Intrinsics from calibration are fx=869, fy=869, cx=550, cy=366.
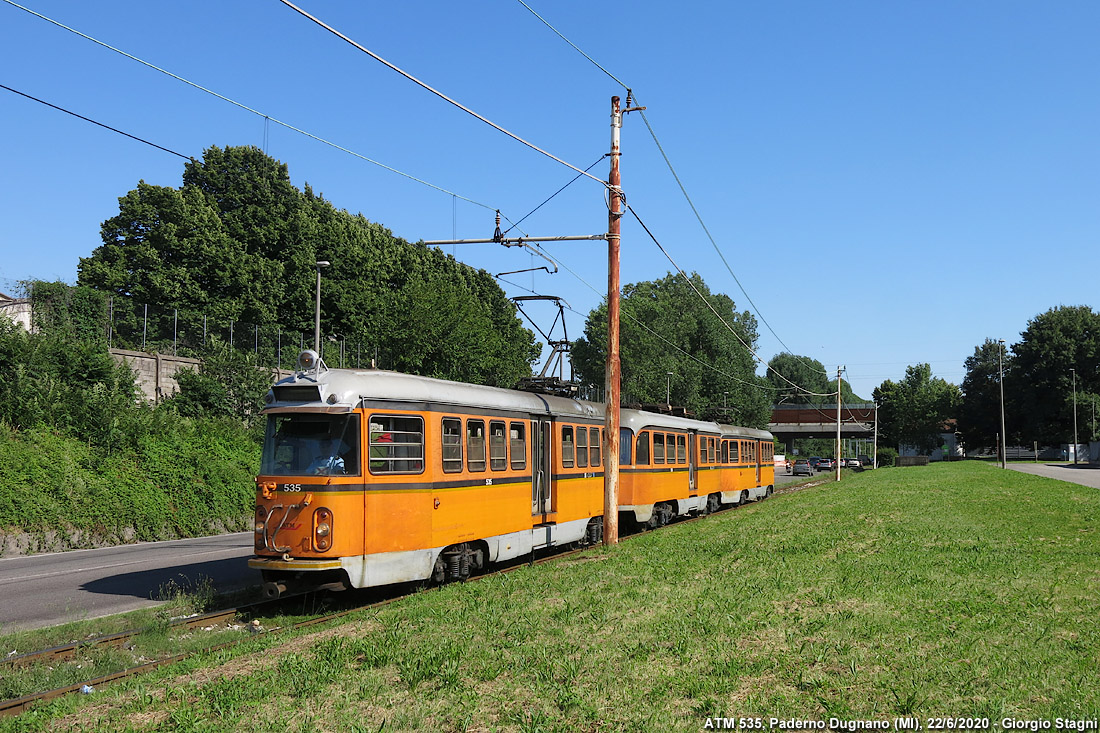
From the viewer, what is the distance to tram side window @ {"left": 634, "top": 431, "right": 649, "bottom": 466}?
22.5 metres

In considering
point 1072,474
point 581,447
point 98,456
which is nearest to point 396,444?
point 581,447

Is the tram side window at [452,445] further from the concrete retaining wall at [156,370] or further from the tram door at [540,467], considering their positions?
the concrete retaining wall at [156,370]

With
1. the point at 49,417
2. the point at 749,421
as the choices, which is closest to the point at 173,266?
the point at 49,417

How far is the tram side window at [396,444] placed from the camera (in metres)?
12.1

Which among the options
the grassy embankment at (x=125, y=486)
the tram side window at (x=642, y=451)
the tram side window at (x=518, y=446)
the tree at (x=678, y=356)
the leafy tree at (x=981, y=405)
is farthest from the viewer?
the leafy tree at (x=981, y=405)

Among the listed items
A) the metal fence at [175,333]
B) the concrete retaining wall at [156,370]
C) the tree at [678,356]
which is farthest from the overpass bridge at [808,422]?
the concrete retaining wall at [156,370]

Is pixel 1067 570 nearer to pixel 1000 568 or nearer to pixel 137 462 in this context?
pixel 1000 568

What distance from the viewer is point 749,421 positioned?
89125mm

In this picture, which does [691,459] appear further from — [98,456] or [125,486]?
[98,456]

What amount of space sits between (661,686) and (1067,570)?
8427 mm

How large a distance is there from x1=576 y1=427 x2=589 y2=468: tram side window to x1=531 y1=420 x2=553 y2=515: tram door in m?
1.72

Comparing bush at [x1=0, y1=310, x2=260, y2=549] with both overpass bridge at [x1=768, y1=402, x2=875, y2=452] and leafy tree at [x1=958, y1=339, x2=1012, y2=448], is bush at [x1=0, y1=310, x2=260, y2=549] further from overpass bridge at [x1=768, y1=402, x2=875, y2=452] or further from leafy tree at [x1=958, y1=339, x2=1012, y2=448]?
overpass bridge at [x1=768, y1=402, x2=875, y2=452]

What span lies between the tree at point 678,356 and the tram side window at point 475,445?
62033mm

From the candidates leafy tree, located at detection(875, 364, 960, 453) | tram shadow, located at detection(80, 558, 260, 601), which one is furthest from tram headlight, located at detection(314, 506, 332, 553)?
leafy tree, located at detection(875, 364, 960, 453)
